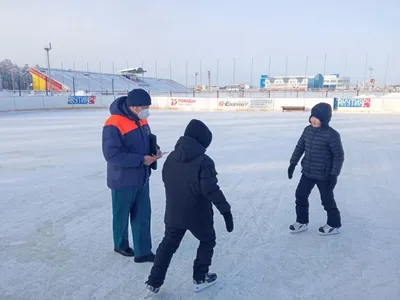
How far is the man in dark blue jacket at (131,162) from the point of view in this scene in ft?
8.63

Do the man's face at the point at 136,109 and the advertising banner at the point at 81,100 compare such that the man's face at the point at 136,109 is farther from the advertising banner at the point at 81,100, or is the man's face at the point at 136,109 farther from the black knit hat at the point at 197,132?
the advertising banner at the point at 81,100

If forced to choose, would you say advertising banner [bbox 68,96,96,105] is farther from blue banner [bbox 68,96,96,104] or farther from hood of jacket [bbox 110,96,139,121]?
hood of jacket [bbox 110,96,139,121]

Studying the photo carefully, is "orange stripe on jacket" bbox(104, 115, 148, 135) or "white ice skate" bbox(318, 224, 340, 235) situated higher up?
"orange stripe on jacket" bbox(104, 115, 148, 135)

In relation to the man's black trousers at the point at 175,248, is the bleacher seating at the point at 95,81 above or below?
above

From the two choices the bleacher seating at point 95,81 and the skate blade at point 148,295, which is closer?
the skate blade at point 148,295

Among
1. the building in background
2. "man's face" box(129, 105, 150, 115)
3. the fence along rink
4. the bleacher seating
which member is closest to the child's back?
"man's face" box(129, 105, 150, 115)

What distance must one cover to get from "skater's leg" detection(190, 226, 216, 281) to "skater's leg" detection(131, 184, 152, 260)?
0.63 meters

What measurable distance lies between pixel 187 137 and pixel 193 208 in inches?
19.4

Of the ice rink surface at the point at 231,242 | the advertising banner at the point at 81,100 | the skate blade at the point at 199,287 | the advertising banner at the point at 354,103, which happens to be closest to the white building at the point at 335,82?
the advertising banner at the point at 354,103

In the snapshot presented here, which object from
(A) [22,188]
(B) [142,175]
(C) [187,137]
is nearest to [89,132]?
(A) [22,188]

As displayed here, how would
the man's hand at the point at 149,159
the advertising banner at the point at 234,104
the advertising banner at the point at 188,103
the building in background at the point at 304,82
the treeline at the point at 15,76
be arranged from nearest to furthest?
the man's hand at the point at 149,159, the advertising banner at the point at 234,104, the advertising banner at the point at 188,103, the building in background at the point at 304,82, the treeline at the point at 15,76

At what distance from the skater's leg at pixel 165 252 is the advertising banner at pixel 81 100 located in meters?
24.3

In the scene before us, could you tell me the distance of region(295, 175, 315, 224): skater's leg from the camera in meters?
3.54

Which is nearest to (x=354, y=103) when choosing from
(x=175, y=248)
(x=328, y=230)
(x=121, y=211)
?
(x=328, y=230)
